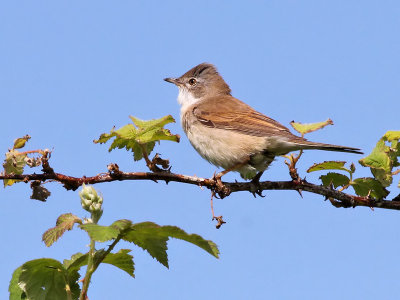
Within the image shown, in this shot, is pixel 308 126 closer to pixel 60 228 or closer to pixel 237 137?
pixel 237 137

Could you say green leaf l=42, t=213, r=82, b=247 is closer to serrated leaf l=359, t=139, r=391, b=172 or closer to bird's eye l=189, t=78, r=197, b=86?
serrated leaf l=359, t=139, r=391, b=172

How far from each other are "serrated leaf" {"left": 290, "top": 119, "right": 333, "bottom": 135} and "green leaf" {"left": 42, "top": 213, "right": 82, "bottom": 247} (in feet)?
6.10

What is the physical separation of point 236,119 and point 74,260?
397 cm

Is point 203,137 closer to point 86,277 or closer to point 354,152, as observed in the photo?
point 354,152

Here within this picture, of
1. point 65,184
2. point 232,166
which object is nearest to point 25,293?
point 65,184

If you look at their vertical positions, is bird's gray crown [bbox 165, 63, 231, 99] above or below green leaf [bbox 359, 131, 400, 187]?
above

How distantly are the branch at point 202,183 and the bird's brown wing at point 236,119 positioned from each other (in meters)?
1.69

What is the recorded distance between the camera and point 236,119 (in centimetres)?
587

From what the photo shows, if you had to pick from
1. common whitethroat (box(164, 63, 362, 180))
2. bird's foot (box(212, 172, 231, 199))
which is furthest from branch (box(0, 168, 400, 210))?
common whitethroat (box(164, 63, 362, 180))

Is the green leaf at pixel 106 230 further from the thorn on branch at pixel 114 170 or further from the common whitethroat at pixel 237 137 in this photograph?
the common whitethroat at pixel 237 137

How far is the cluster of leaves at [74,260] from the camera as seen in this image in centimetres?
190

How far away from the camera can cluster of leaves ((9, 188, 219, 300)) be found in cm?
190

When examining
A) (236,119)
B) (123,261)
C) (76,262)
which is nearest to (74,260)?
(76,262)

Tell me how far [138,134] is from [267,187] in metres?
1.03
